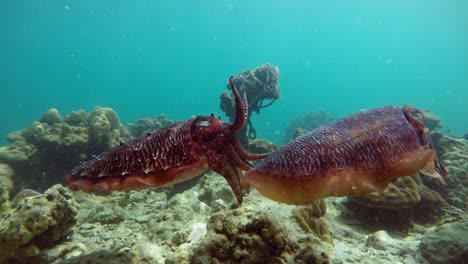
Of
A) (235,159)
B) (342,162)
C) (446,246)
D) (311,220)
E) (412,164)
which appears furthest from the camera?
(446,246)

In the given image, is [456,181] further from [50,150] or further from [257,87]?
[50,150]

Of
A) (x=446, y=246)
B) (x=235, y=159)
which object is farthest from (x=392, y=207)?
(x=235, y=159)

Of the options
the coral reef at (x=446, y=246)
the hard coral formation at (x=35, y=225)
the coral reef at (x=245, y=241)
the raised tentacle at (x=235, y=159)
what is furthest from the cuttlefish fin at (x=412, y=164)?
the hard coral formation at (x=35, y=225)

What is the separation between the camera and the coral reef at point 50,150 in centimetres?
972

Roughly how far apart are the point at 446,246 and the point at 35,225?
238 inches

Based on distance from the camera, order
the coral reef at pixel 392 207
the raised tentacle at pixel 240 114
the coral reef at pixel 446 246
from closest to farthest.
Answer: the raised tentacle at pixel 240 114, the coral reef at pixel 446 246, the coral reef at pixel 392 207

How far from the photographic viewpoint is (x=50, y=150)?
10234 millimetres

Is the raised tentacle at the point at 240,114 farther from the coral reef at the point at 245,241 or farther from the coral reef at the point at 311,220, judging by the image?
the coral reef at the point at 311,220

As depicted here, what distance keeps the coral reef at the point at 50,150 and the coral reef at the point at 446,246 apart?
34.7 feet

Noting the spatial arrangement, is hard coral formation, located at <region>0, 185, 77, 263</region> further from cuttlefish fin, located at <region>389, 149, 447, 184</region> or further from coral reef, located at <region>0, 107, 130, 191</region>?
coral reef, located at <region>0, 107, 130, 191</region>

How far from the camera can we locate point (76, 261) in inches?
114

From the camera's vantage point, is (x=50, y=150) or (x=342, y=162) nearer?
(x=342, y=162)

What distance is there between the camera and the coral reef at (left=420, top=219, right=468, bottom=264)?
167 inches

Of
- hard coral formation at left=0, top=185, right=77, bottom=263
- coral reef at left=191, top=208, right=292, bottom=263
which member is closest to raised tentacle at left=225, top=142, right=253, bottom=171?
coral reef at left=191, top=208, right=292, bottom=263
